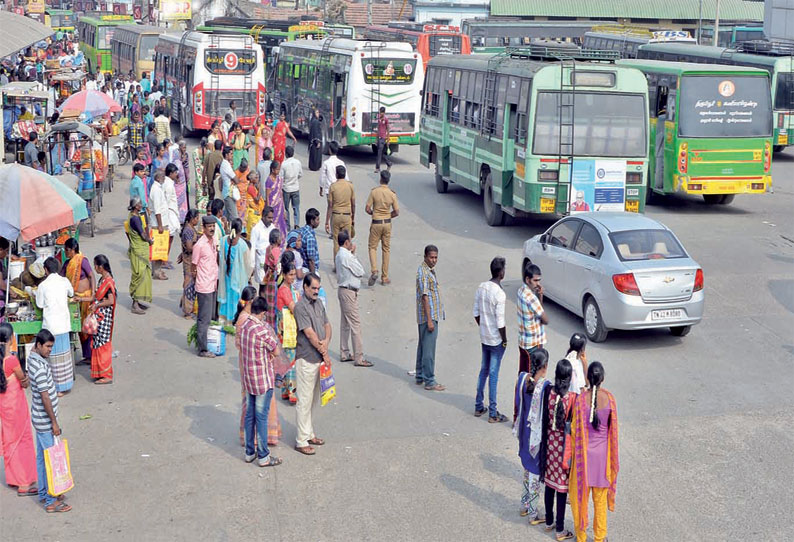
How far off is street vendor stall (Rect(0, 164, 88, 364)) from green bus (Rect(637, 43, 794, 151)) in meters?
20.2

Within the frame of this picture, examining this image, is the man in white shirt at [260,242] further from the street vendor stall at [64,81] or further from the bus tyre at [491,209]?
Result: the street vendor stall at [64,81]

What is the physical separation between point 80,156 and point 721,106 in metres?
12.7

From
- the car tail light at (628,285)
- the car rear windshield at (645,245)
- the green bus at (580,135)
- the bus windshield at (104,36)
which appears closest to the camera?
the car tail light at (628,285)

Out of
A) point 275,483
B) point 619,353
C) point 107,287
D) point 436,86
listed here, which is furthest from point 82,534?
point 436,86

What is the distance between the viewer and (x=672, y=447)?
404 inches

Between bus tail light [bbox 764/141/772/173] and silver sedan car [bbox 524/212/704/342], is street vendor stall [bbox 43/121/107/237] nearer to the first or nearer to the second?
silver sedan car [bbox 524/212/704/342]

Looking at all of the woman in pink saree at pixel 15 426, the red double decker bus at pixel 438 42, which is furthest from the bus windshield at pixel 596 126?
the red double decker bus at pixel 438 42

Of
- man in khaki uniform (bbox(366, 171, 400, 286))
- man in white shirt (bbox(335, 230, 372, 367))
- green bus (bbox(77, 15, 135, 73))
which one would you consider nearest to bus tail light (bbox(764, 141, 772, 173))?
man in khaki uniform (bbox(366, 171, 400, 286))

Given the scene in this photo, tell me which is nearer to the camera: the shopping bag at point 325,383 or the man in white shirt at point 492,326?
the shopping bag at point 325,383

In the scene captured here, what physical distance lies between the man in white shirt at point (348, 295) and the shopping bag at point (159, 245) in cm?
474

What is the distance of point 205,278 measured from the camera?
503 inches

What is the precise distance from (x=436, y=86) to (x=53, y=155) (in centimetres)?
878

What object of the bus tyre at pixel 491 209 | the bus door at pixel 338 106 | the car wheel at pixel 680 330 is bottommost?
the car wheel at pixel 680 330

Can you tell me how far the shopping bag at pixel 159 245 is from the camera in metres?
16.5
